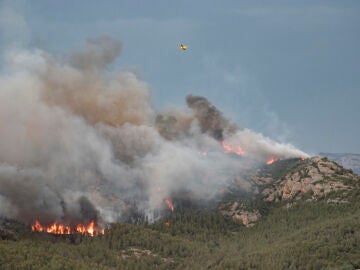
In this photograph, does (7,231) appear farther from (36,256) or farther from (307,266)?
(307,266)

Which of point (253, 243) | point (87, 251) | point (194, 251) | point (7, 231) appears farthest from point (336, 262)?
point (7, 231)

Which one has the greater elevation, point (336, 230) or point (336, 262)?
point (336, 230)

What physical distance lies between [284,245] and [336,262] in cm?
2156

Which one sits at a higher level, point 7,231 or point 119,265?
point 7,231

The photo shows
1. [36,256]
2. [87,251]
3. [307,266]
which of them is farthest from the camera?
[87,251]

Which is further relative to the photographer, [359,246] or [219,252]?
[219,252]

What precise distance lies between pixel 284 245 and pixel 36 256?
7894 cm

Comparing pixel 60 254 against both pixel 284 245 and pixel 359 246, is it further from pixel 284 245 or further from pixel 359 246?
pixel 359 246

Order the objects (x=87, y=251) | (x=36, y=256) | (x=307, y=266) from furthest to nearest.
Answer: (x=87, y=251) < (x=36, y=256) < (x=307, y=266)

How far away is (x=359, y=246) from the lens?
164 metres

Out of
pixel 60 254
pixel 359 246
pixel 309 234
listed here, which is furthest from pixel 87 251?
pixel 359 246

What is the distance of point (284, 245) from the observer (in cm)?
17500

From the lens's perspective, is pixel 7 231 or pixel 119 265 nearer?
pixel 119 265

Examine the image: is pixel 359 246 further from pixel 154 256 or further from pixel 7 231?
pixel 7 231
